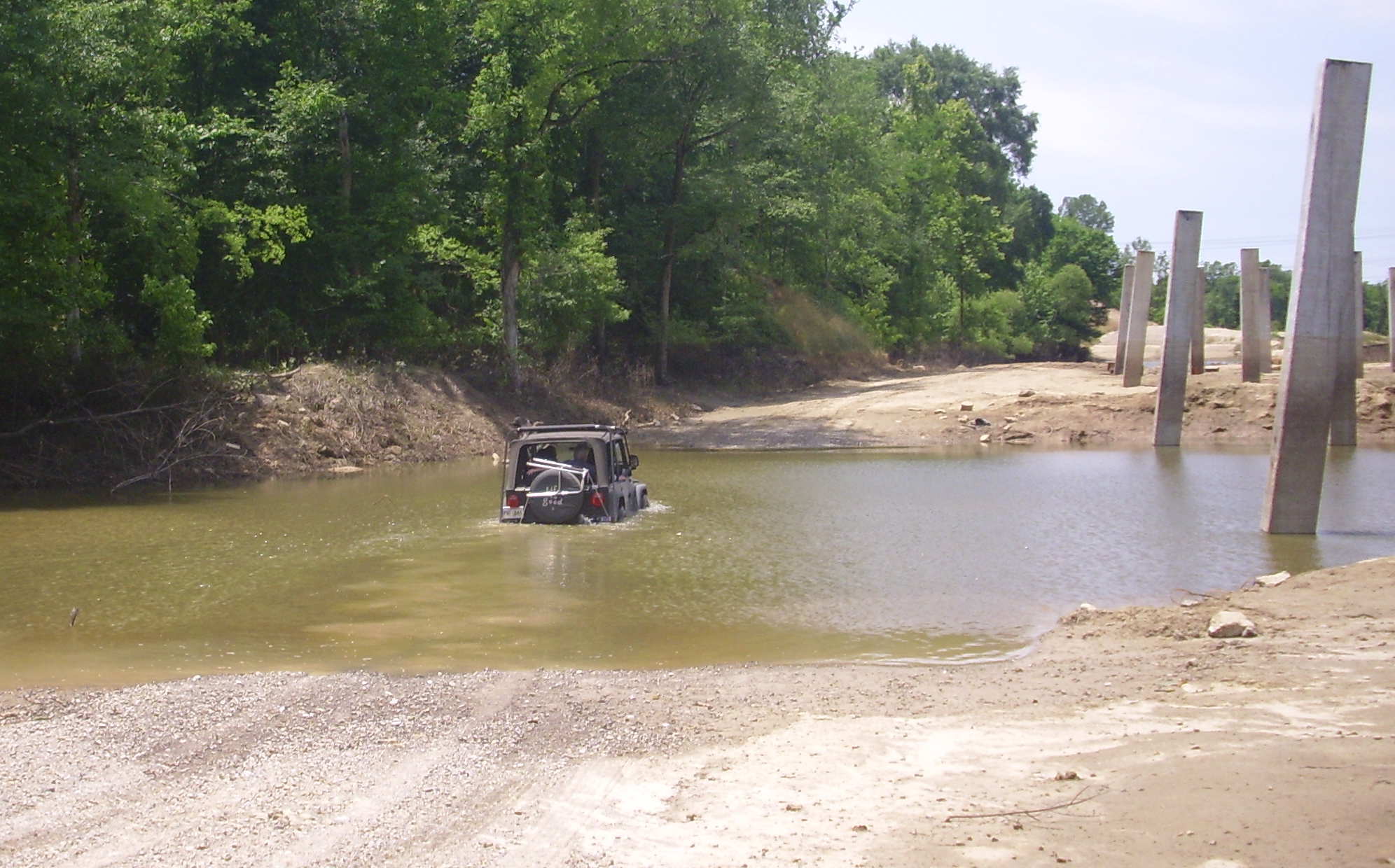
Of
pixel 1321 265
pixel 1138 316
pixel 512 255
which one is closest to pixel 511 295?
pixel 512 255

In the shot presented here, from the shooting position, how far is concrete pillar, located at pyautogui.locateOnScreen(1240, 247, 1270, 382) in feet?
123

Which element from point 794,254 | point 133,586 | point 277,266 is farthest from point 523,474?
point 794,254

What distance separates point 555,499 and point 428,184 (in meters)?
18.4

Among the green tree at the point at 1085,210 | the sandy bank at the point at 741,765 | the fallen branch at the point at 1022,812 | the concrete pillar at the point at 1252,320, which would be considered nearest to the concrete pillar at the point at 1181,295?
the concrete pillar at the point at 1252,320

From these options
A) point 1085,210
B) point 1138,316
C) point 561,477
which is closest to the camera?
point 561,477

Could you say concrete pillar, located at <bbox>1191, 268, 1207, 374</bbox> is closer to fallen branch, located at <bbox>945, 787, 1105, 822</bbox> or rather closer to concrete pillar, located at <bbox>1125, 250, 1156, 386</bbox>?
concrete pillar, located at <bbox>1125, 250, 1156, 386</bbox>

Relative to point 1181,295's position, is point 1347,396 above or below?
below

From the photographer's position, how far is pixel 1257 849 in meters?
5.61

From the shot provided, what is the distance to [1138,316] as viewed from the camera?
4175cm

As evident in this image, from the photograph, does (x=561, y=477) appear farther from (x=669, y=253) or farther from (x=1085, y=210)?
(x=1085, y=210)

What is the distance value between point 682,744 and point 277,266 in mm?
28512

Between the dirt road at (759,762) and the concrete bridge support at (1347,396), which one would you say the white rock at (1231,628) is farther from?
the concrete bridge support at (1347,396)

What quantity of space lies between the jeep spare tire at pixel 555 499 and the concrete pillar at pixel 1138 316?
27268 mm

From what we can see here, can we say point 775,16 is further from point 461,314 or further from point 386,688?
point 386,688
